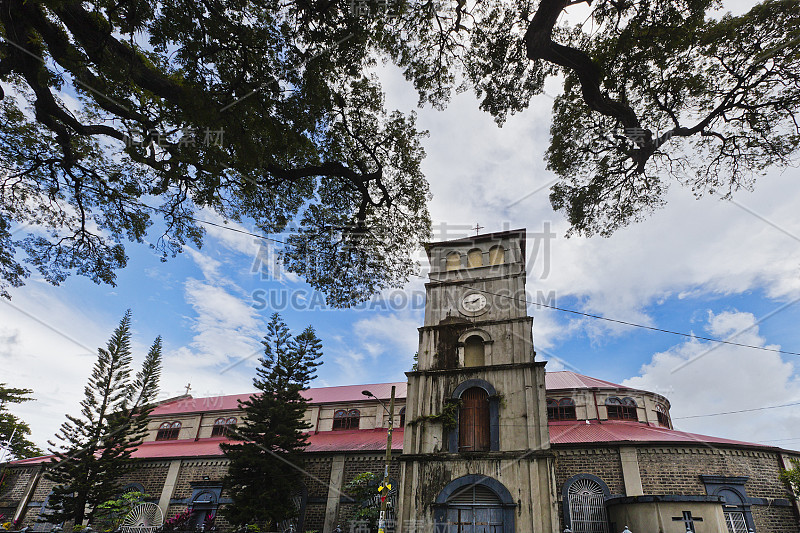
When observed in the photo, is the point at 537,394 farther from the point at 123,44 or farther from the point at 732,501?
the point at 123,44

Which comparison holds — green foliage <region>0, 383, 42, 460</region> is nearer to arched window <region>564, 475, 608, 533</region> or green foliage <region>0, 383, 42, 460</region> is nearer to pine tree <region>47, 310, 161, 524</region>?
pine tree <region>47, 310, 161, 524</region>

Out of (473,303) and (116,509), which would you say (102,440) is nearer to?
(116,509)

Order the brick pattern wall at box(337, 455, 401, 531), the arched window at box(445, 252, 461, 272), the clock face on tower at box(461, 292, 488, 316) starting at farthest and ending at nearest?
the brick pattern wall at box(337, 455, 401, 531), the arched window at box(445, 252, 461, 272), the clock face on tower at box(461, 292, 488, 316)

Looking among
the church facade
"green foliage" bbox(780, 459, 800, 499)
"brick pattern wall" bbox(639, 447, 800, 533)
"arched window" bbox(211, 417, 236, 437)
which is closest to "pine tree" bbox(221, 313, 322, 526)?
the church facade

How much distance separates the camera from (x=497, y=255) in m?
18.5

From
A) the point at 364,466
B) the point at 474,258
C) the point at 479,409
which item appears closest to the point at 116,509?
the point at 364,466

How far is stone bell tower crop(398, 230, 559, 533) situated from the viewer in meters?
13.1

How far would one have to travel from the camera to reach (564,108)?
920 cm

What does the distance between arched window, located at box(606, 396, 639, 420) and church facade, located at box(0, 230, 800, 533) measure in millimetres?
60

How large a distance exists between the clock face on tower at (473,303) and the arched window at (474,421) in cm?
311

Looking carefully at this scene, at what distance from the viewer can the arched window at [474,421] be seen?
47.1ft

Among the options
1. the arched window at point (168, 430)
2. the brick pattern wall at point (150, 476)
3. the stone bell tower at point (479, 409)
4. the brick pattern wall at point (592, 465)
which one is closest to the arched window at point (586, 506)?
the brick pattern wall at point (592, 465)

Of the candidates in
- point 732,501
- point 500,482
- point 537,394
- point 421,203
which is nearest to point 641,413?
point 732,501

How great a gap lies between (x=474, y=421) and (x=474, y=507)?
264cm
